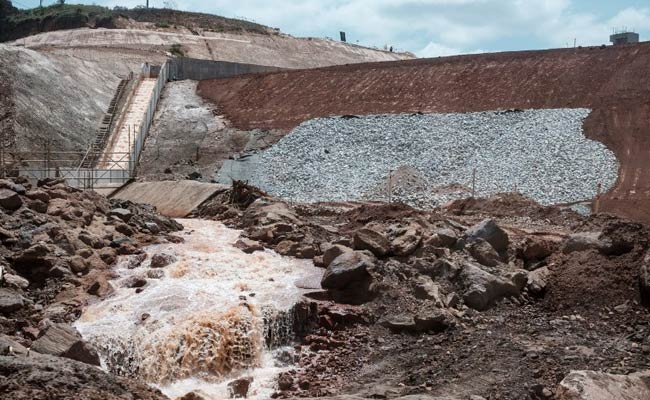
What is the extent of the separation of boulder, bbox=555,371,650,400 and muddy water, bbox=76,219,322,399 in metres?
4.72

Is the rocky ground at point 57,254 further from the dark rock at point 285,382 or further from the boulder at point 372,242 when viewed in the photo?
the boulder at point 372,242

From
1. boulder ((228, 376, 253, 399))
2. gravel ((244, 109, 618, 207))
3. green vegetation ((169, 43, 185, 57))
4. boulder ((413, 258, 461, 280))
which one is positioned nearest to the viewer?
boulder ((228, 376, 253, 399))

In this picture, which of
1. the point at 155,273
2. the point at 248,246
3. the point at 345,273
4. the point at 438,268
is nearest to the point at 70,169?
the point at 248,246

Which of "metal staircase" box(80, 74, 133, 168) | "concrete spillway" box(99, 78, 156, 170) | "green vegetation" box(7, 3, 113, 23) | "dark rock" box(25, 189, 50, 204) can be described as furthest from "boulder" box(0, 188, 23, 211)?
"green vegetation" box(7, 3, 113, 23)

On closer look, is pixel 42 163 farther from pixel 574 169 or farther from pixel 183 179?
pixel 574 169

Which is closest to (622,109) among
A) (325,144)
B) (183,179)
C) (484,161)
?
(484,161)

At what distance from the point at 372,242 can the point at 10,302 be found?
24.3 feet

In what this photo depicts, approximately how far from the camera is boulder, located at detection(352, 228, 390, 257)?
17.0m

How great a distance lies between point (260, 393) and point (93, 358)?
2.91 meters

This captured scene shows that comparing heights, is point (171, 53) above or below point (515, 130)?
above

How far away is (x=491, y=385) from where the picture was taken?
37.4ft

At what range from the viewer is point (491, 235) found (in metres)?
16.7

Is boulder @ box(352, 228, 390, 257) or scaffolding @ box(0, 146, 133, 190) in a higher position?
scaffolding @ box(0, 146, 133, 190)

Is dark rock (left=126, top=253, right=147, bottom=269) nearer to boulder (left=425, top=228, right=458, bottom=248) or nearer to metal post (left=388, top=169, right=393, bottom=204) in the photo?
boulder (left=425, top=228, right=458, bottom=248)
